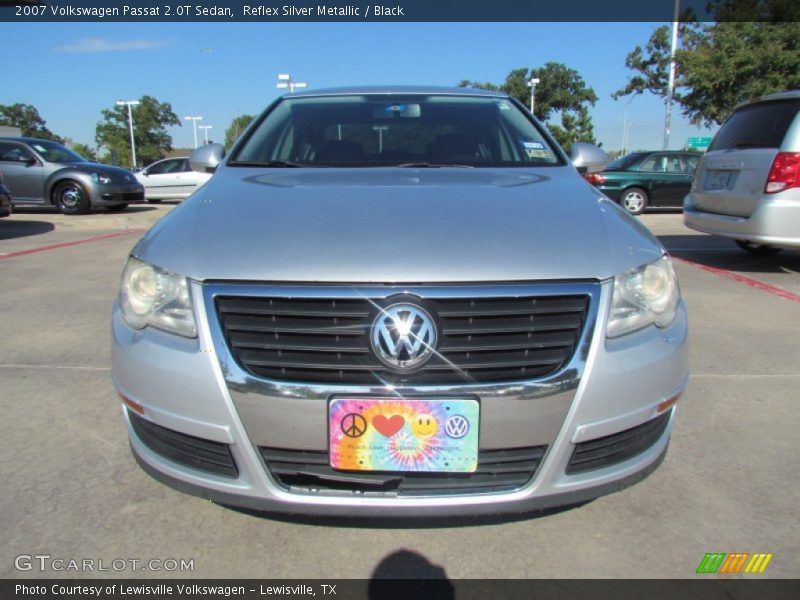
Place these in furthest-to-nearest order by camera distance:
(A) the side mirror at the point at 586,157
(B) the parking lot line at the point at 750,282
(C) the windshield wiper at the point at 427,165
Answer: (B) the parking lot line at the point at 750,282 → (A) the side mirror at the point at 586,157 → (C) the windshield wiper at the point at 427,165

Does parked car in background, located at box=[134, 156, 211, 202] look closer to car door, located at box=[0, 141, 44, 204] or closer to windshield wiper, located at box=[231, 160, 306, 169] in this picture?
car door, located at box=[0, 141, 44, 204]

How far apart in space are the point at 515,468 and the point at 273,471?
26.4 inches

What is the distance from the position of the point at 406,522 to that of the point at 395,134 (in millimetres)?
1957

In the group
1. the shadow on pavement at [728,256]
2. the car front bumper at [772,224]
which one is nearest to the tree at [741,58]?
the shadow on pavement at [728,256]

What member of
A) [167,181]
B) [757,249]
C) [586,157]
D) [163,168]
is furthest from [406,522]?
[163,168]

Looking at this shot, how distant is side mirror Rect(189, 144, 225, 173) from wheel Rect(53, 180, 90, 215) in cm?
1005

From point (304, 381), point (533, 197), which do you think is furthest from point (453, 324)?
point (533, 197)

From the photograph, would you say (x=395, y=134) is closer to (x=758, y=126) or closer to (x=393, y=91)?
(x=393, y=91)

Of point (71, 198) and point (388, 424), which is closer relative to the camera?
point (388, 424)

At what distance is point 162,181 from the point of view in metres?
16.5

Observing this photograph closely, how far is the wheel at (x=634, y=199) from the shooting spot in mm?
12961

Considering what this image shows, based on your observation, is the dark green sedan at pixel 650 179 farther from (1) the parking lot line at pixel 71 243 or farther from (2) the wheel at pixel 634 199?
(1) the parking lot line at pixel 71 243

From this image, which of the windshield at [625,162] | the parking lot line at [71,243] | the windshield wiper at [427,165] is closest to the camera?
the windshield wiper at [427,165]

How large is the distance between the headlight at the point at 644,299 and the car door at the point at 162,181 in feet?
53.5
